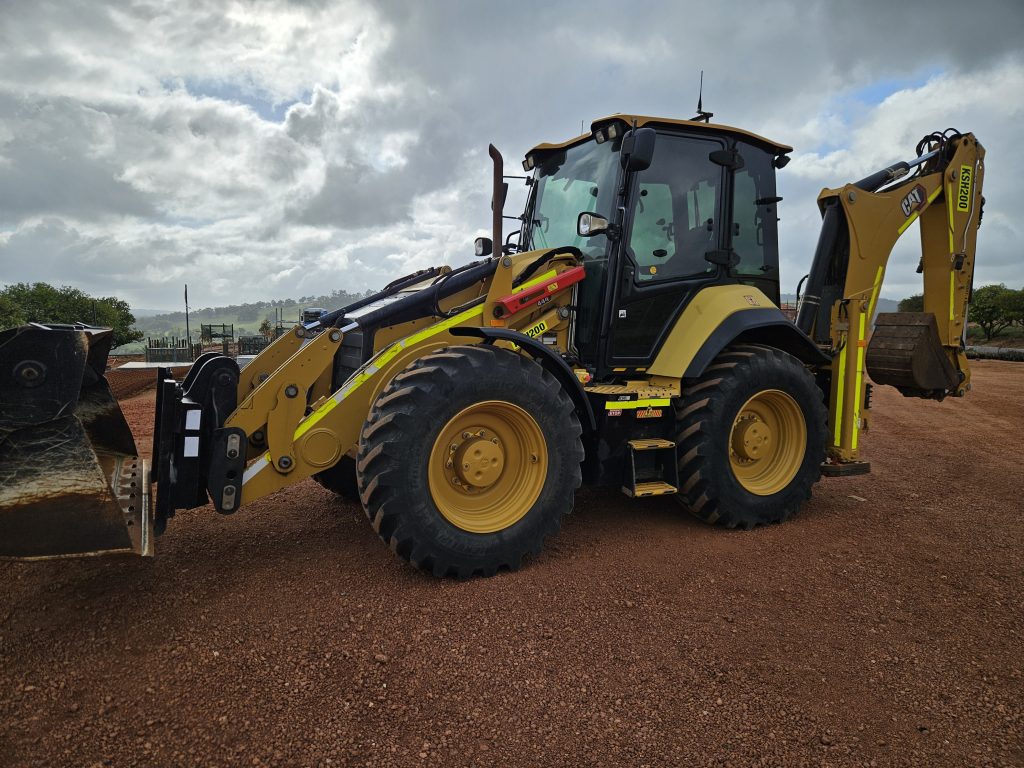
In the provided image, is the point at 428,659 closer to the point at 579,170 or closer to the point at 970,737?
the point at 970,737

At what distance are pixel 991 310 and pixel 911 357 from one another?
112 feet

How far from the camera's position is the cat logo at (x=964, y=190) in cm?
598

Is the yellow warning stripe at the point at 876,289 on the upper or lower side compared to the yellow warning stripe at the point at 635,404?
upper

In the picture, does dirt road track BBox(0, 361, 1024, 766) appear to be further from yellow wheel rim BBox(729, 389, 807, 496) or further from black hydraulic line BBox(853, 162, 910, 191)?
black hydraulic line BBox(853, 162, 910, 191)

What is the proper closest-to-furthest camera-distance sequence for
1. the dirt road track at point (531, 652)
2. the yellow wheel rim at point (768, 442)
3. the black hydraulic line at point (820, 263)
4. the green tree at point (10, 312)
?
the dirt road track at point (531, 652), the yellow wheel rim at point (768, 442), the black hydraulic line at point (820, 263), the green tree at point (10, 312)

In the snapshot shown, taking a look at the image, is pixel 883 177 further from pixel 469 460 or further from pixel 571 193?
pixel 469 460

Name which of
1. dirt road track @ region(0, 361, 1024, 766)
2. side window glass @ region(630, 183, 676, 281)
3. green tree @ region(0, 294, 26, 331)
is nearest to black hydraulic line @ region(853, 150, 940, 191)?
side window glass @ region(630, 183, 676, 281)

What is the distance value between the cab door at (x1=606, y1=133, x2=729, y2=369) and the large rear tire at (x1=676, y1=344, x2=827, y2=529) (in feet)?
1.81

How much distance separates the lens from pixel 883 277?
572 cm

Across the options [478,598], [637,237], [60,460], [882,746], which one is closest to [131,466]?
[60,460]

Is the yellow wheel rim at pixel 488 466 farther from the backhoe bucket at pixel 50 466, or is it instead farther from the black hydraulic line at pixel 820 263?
the black hydraulic line at pixel 820 263

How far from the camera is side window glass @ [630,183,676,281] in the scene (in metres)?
4.75

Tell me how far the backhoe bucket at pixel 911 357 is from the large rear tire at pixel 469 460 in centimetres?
365

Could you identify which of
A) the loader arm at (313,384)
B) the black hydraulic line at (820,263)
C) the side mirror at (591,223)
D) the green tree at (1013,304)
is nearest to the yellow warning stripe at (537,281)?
the loader arm at (313,384)
